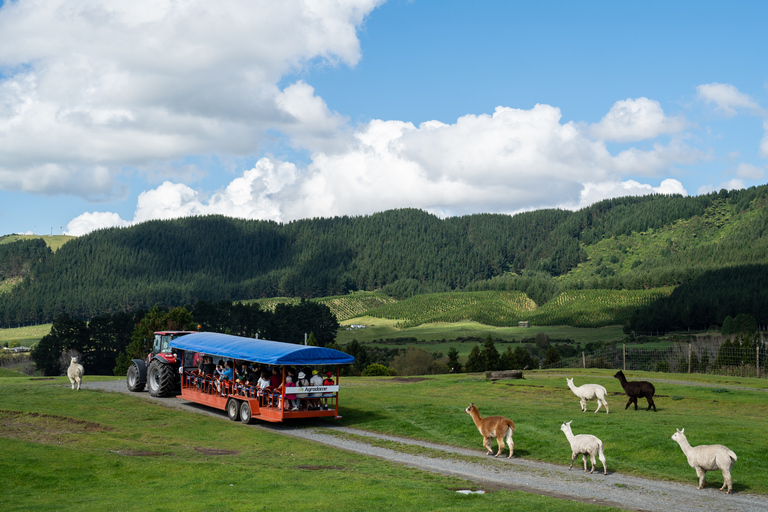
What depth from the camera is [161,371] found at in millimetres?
31312

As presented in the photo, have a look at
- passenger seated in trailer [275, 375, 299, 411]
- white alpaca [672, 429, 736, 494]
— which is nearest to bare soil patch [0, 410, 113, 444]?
passenger seated in trailer [275, 375, 299, 411]

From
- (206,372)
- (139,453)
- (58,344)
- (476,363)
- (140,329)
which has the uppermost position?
(140,329)

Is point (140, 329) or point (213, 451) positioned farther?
point (140, 329)

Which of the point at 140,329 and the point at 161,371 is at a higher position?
the point at 140,329

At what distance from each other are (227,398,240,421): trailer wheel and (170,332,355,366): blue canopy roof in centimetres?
210

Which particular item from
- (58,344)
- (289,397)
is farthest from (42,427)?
(58,344)

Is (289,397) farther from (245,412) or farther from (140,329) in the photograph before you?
(140,329)

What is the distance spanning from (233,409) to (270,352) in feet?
12.3

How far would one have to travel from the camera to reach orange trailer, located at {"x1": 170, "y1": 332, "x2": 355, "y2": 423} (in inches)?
961

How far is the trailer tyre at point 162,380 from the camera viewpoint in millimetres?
31234

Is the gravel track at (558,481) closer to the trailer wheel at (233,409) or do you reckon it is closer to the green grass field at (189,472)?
the green grass field at (189,472)

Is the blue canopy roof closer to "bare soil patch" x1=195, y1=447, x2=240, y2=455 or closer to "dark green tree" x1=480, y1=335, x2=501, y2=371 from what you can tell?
"bare soil patch" x1=195, y1=447, x2=240, y2=455

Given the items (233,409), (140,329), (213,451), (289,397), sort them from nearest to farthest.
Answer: (213,451), (289,397), (233,409), (140,329)

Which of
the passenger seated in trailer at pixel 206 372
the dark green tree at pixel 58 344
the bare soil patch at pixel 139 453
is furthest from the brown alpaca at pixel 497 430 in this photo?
the dark green tree at pixel 58 344
